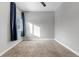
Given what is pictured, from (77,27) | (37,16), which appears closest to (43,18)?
(37,16)

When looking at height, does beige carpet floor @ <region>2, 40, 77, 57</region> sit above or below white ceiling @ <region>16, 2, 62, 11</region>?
below

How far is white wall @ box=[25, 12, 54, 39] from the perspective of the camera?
7.19m

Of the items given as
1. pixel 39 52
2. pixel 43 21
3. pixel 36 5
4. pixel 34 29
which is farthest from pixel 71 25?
pixel 34 29

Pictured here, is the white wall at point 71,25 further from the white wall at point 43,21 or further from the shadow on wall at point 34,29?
the shadow on wall at point 34,29

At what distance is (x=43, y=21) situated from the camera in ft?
23.7

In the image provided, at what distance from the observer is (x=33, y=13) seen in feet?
23.5

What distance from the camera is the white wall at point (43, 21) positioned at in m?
7.19

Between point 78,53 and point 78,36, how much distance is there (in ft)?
1.73

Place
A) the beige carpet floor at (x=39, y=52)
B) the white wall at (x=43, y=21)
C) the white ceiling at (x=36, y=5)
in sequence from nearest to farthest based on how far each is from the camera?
the beige carpet floor at (x=39, y=52) < the white ceiling at (x=36, y=5) < the white wall at (x=43, y=21)

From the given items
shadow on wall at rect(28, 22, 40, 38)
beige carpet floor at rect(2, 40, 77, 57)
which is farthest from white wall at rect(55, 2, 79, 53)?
shadow on wall at rect(28, 22, 40, 38)

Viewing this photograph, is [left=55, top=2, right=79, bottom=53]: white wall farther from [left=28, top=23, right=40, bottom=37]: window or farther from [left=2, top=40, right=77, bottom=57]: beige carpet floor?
[left=28, top=23, right=40, bottom=37]: window

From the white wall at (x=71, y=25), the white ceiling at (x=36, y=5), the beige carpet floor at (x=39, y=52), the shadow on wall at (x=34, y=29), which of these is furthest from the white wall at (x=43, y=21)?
the beige carpet floor at (x=39, y=52)

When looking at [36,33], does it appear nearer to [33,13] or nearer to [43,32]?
[43,32]

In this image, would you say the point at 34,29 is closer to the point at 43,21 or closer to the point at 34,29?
the point at 34,29
